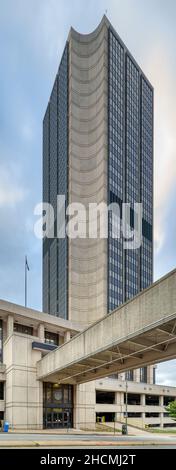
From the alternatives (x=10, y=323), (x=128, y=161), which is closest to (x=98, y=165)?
(x=128, y=161)

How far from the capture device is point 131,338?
2542 centimetres

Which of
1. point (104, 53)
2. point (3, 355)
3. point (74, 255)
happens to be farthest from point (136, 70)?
point (3, 355)

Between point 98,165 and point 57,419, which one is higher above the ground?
point 98,165

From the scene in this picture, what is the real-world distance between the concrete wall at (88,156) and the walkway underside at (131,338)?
94479mm

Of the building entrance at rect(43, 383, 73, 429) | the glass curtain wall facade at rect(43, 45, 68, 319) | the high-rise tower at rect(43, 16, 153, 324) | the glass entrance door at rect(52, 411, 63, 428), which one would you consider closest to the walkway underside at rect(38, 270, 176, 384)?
the building entrance at rect(43, 383, 73, 429)

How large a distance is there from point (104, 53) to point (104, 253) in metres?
71.5

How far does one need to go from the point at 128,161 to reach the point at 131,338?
15046 cm

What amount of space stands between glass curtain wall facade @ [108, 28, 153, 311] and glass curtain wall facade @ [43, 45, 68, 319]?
16.6m

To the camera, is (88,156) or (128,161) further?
(128,161)

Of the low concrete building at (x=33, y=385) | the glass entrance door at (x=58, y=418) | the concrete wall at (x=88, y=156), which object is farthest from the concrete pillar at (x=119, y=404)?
the concrete wall at (x=88, y=156)

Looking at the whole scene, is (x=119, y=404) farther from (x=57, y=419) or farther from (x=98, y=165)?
(x=98, y=165)

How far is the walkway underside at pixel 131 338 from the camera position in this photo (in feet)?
72.4

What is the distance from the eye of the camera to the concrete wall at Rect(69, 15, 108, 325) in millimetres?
139750

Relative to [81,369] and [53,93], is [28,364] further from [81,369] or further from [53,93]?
[53,93]
